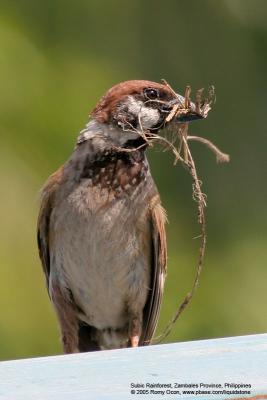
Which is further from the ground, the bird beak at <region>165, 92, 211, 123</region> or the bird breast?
the bird beak at <region>165, 92, 211, 123</region>

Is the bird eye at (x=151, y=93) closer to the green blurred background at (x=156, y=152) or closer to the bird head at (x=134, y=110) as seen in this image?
the bird head at (x=134, y=110)

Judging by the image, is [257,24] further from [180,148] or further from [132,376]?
[132,376]

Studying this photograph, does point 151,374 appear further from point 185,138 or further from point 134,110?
point 134,110

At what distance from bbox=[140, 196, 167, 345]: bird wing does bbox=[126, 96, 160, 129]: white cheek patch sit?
295 millimetres

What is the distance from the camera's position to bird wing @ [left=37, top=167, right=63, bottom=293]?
482 centimetres

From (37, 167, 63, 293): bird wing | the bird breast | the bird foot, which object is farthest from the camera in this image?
the bird foot

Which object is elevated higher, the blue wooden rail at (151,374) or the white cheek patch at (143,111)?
the white cheek patch at (143,111)

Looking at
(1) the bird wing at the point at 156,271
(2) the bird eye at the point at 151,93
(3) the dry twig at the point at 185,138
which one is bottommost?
(1) the bird wing at the point at 156,271

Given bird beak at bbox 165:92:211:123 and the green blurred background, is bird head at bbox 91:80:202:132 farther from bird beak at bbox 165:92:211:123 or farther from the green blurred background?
the green blurred background

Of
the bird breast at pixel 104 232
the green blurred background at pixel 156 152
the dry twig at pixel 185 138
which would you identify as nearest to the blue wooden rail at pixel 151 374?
the dry twig at pixel 185 138

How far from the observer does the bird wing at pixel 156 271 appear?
15.7ft

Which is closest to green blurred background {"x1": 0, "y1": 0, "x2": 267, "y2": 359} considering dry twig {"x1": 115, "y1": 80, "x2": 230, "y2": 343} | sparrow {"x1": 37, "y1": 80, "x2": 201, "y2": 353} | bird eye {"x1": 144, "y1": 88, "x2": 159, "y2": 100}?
sparrow {"x1": 37, "y1": 80, "x2": 201, "y2": 353}

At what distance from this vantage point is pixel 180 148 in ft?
13.9

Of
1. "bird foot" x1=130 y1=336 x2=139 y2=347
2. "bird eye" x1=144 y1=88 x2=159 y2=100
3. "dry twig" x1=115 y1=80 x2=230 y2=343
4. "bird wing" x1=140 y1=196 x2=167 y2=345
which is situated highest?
"bird eye" x1=144 y1=88 x2=159 y2=100
